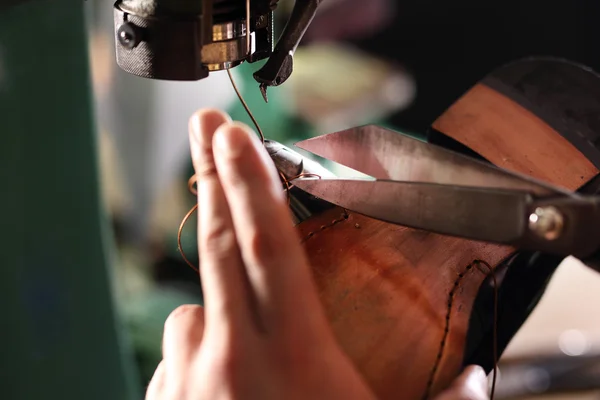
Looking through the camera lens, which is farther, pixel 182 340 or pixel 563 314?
pixel 563 314

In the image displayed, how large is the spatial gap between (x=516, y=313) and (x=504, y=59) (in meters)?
0.85

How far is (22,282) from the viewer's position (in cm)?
97

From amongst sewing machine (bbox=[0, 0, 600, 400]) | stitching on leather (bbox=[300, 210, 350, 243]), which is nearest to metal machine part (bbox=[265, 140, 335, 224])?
stitching on leather (bbox=[300, 210, 350, 243])

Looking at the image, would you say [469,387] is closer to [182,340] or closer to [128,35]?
[182,340]

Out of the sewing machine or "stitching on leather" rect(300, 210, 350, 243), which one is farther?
the sewing machine

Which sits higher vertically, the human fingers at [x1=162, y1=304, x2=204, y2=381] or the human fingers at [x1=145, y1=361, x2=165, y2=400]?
the human fingers at [x1=162, y1=304, x2=204, y2=381]

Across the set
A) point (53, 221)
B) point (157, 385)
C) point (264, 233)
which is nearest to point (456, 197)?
point (264, 233)

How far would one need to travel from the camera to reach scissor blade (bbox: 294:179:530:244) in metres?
0.38

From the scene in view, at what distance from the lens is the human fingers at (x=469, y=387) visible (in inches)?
18.7

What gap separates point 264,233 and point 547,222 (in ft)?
0.54

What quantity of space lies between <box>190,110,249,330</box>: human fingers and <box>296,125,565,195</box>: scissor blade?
13 cm

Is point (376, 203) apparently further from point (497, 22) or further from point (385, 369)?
point (497, 22)

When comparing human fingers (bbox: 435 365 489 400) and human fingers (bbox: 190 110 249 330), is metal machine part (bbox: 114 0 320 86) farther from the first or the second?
human fingers (bbox: 435 365 489 400)

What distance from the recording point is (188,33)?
0.45m
